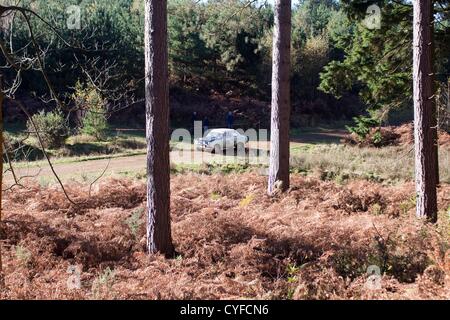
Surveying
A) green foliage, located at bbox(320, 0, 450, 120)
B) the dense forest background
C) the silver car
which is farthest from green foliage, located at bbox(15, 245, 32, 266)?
the dense forest background

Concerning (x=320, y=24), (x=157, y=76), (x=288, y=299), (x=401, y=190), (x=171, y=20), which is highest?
(x=320, y=24)

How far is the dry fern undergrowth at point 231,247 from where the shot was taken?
259 inches

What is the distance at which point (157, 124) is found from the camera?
315 inches

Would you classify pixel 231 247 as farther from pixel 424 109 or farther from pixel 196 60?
pixel 196 60

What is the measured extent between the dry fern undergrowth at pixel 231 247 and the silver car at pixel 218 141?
10828mm

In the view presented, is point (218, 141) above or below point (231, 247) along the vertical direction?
above

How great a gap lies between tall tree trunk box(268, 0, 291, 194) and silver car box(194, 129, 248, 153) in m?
10.5

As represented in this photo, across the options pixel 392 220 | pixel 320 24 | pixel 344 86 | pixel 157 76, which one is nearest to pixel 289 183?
pixel 392 220

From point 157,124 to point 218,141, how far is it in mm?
15492

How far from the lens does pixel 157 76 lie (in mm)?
7879

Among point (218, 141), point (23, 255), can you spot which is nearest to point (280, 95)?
point (23, 255)

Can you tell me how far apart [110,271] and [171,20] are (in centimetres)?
3456

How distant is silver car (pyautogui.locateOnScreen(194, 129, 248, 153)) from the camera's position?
23453 millimetres

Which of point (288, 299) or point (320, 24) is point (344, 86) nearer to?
point (288, 299)
